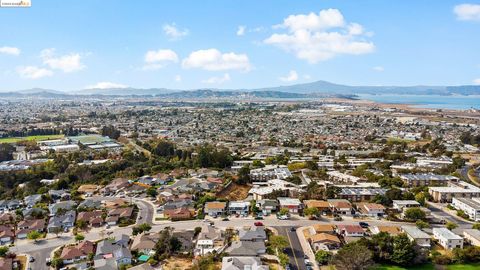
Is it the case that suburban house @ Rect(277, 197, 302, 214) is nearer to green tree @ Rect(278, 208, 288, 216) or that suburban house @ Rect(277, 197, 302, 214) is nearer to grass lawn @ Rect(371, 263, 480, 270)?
green tree @ Rect(278, 208, 288, 216)

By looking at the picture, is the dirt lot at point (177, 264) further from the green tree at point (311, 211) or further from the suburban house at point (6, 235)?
the suburban house at point (6, 235)

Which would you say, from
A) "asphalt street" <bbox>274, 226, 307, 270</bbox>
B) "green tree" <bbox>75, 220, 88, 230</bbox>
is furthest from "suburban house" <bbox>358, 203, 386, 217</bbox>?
"green tree" <bbox>75, 220, 88, 230</bbox>

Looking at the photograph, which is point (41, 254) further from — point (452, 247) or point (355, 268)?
point (452, 247)

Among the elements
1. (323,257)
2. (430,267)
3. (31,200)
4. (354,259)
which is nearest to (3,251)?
(31,200)

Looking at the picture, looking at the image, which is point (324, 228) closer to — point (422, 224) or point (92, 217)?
point (422, 224)

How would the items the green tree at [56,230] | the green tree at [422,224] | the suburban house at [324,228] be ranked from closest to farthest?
the suburban house at [324,228] → the green tree at [422,224] → the green tree at [56,230]

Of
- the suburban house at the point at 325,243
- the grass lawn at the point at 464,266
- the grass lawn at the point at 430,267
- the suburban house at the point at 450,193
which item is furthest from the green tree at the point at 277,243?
the suburban house at the point at 450,193

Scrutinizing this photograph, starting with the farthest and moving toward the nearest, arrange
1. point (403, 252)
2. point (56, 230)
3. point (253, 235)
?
point (56, 230) → point (253, 235) → point (403, 252)
